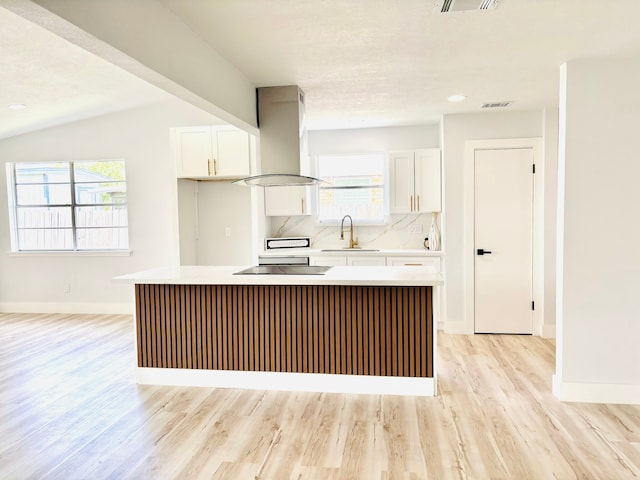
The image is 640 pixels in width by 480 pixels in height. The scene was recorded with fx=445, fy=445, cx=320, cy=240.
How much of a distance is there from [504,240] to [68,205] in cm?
556

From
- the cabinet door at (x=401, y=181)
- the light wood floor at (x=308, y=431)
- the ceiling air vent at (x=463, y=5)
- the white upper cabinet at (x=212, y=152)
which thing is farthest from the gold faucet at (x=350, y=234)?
the ceiling air vent at (x=463, y=5)

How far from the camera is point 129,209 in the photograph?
5820mm

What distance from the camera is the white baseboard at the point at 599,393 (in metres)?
3.04

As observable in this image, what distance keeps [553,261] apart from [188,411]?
3.84 meters

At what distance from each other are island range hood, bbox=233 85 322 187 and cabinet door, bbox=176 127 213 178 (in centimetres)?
181

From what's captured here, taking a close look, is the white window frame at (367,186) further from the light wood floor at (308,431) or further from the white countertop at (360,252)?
the light wood floor at (308,431)

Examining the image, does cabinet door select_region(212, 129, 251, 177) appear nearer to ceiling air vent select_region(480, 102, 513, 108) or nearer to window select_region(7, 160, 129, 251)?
window select_region(7, 160, 129, 251)

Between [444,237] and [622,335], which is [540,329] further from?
[622,335]

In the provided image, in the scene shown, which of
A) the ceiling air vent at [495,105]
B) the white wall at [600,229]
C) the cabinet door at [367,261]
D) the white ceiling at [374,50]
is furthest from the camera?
the cabinet door at [367,261]

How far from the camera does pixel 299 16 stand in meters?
2.29

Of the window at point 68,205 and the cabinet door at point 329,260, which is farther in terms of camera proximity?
the window at point 68,205

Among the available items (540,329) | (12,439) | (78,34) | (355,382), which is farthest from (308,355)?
(540,329)

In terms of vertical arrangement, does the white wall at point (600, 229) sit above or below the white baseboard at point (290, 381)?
above

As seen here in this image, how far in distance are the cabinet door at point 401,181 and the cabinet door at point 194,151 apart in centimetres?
218
